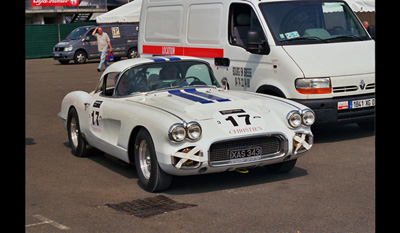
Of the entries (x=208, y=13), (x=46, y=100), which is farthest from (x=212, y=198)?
(x=46, y=100)

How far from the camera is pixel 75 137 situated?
29.3 feet

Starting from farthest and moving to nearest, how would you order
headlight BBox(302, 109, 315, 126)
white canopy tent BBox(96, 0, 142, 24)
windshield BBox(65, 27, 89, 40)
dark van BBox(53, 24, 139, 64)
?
1. white canopy tent BBox(96, 0, 142, 24)
2. windshield BBox(65, 27, 89, 40)
3. dark van BBox(53, 24, 139, 64)
4. headlight BBox(302, 109, 315, 126)

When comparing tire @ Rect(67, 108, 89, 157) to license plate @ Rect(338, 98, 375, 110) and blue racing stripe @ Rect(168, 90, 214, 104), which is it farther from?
license plate @ Rect(338, 98, 375, 110)

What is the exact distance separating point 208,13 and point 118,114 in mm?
3804

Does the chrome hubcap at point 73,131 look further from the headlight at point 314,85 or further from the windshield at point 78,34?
the windshield at point 78,34

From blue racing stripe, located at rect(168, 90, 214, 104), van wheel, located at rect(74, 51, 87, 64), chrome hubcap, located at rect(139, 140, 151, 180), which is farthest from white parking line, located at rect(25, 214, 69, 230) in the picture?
van wheel, located at rect(74, 51, 87, 64)

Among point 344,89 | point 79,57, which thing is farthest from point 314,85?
point 79,57

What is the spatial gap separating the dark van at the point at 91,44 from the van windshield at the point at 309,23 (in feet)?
70.9

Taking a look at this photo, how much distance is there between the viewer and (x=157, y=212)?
588cm

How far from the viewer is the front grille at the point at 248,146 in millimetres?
6477

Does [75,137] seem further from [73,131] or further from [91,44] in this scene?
[91,44]

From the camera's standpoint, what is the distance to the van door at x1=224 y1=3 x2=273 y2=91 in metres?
9.53

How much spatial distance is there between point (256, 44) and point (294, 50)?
0.59m

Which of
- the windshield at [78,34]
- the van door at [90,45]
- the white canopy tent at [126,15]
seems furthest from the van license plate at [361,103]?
the windshield at [78,34]
